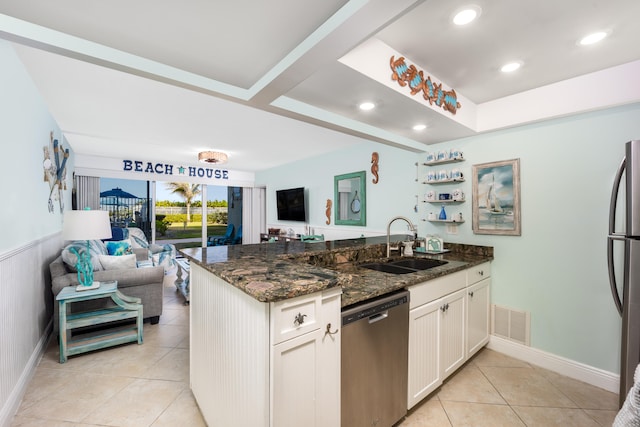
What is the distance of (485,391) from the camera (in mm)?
2016

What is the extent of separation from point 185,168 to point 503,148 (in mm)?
6270

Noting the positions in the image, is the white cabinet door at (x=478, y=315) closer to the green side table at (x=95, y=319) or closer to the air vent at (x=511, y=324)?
the air vent at (x=511, y=324)

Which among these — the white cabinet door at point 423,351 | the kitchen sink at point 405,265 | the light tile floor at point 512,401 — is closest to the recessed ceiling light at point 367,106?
the kitchen sink at point 405,265

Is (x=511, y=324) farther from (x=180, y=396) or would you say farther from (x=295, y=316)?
(x=180, y=396)

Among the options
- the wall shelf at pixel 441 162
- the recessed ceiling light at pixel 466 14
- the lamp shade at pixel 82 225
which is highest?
the recessed ceiling light at pixel 466 14

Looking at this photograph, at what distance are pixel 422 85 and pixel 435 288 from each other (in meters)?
1.48

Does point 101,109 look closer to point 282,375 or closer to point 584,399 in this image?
point 282,375

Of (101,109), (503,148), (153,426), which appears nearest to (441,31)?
(503,148)

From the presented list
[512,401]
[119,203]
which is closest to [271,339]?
[512,401]

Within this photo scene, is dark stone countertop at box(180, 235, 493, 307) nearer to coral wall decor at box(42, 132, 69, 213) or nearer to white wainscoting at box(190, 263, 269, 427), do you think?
white wainscoting at box(190, 263, 269, 427)

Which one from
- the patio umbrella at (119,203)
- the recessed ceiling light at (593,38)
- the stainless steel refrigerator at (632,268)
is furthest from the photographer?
the patio umbrella at (119,203)

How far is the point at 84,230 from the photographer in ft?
8.33

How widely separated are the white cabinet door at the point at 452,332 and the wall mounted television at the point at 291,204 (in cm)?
354

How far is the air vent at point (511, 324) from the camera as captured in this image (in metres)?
2.46
